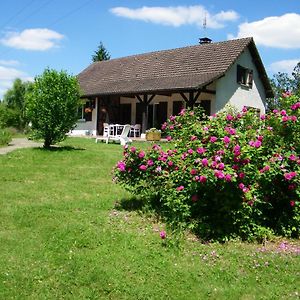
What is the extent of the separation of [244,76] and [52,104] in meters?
15.3

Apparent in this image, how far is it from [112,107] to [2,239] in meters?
22.4

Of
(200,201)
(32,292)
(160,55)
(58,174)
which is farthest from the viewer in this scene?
(160,55)

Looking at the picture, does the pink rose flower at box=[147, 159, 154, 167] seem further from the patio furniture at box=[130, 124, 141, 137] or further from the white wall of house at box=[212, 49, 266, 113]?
the patio furniture at box=[130, 124, 141, 137]

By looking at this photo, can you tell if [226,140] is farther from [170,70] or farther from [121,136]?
[170,70]

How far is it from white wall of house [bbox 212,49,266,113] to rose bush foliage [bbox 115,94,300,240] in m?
17.0

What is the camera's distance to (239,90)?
2467 centimetres

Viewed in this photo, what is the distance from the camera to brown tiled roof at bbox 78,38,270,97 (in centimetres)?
2195

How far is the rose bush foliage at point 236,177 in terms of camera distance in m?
5.22

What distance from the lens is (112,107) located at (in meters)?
27.2

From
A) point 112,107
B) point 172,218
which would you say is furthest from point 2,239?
point 112,107

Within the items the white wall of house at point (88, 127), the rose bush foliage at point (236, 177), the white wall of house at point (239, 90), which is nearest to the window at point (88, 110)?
the white wall of house at point (88, 127)

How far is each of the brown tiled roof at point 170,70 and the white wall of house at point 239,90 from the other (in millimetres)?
565

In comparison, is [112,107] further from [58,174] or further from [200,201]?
[200,201]

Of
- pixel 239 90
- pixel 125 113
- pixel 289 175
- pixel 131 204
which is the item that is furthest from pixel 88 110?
pixel 289 175
